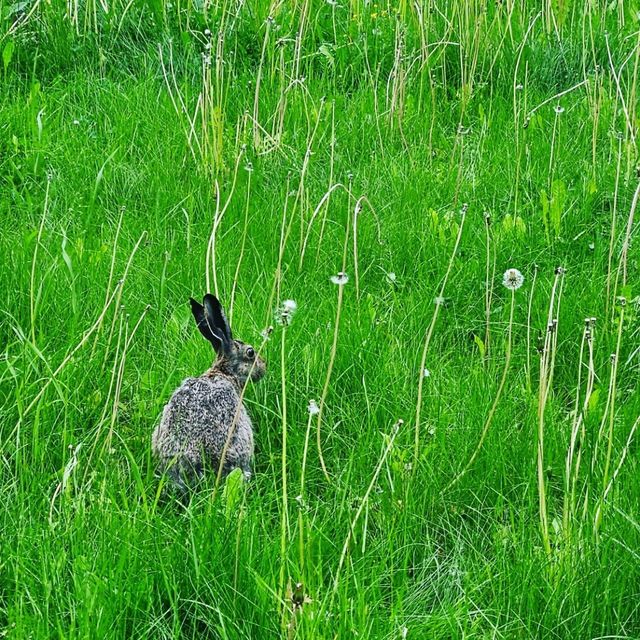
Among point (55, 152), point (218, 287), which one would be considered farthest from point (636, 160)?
point (55, 152)

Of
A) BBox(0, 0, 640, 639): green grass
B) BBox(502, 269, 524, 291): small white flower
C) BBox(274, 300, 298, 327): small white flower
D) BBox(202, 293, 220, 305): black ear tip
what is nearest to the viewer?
BBox(0, 0, 640, 639): green grass

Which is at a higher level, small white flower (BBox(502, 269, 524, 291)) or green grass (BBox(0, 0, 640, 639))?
small white flower (BBox(502, 269, 524, 291))

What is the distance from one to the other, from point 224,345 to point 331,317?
0.48 meters

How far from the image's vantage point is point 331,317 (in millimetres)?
3908

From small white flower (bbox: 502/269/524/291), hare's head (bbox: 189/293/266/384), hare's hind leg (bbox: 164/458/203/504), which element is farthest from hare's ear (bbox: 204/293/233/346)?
small white flower (bbox: 502/269/524/291)

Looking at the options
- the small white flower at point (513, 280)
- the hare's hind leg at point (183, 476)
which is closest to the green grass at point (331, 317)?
the hare's hind leg at point (183, 476)

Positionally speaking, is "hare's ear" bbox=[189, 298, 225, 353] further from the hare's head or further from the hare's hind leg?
the hare's hind leg

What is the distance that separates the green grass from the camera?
263 cm

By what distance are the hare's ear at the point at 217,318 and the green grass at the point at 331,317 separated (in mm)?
218

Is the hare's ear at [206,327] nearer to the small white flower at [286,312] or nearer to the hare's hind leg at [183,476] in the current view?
the small white flower at [286,312]

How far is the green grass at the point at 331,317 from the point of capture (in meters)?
2.63

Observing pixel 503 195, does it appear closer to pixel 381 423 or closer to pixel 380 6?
pixel 381 423

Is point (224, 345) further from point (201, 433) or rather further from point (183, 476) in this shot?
point (183, 476)

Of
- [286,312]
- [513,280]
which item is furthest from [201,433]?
[513,280]
